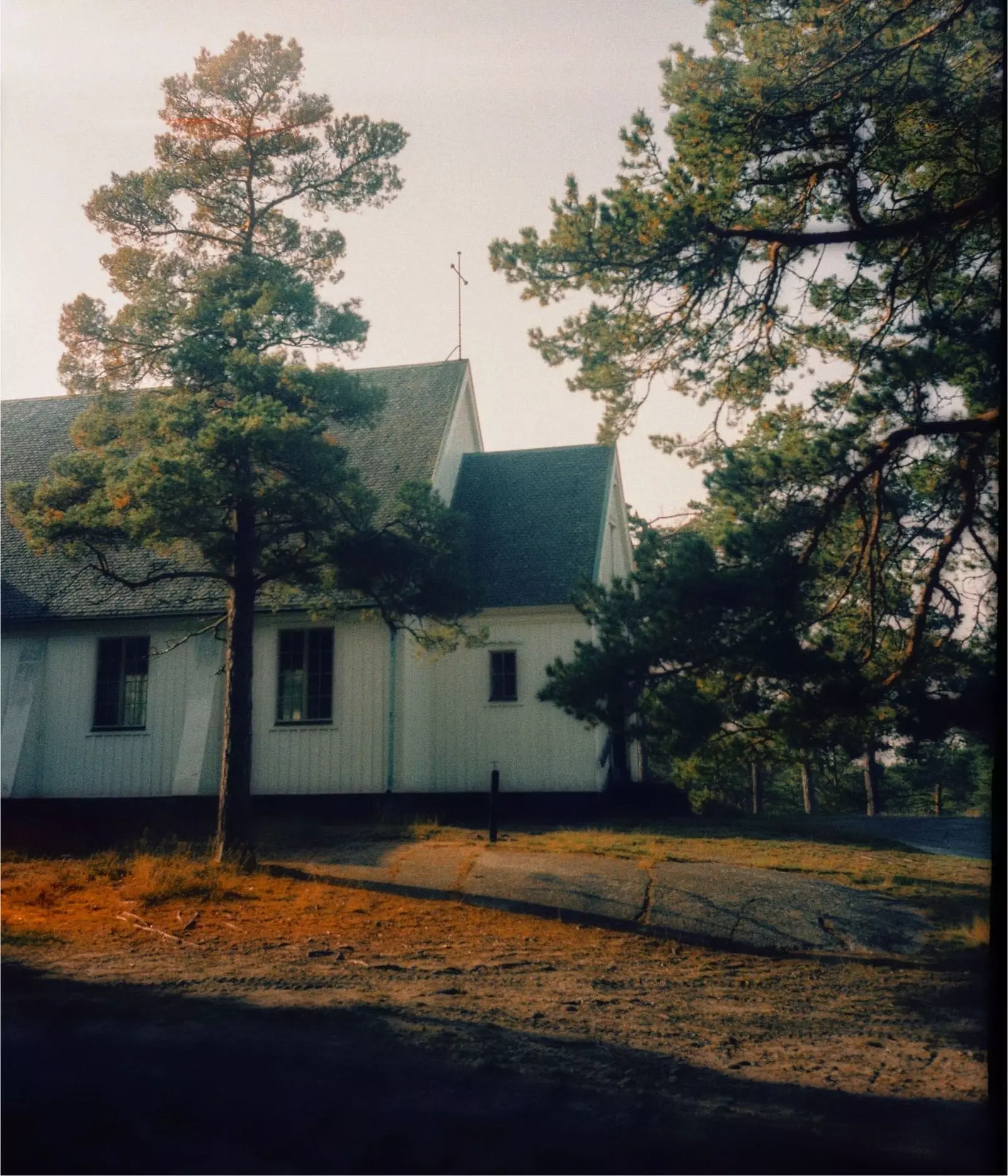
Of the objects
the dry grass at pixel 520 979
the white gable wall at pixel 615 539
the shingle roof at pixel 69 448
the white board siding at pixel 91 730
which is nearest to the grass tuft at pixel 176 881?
the dry grass at pixel 520 979

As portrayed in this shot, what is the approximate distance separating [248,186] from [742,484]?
7.31 m

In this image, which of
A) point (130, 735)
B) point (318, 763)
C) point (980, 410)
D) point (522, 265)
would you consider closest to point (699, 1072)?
point (980, 410)

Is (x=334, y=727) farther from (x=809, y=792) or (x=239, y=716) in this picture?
(x=809, y=792)

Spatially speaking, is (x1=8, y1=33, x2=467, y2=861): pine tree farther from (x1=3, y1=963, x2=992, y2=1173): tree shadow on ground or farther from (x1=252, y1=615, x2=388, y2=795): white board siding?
(x1=3, y1=963, x2=992, y2=1173): tree shadow on ground

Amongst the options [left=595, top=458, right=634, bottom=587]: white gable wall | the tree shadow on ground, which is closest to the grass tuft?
the tree shadow on ground

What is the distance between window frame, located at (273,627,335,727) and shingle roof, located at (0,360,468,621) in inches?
54.9

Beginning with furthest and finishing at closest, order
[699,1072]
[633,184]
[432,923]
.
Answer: [432,923] → [633,184] → [699,1072]

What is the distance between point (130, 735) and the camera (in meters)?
16.0

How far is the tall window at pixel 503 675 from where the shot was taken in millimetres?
16344

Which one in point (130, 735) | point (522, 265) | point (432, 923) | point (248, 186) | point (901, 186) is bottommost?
point (432, 923)

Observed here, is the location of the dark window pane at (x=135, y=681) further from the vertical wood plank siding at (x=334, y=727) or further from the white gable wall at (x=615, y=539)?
the white gable wall at (x=615, y=539)

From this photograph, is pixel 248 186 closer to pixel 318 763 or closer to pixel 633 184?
pixel 633 184

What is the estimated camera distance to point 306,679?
52.6 feet

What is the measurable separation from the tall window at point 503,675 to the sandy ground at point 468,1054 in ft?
27.0
